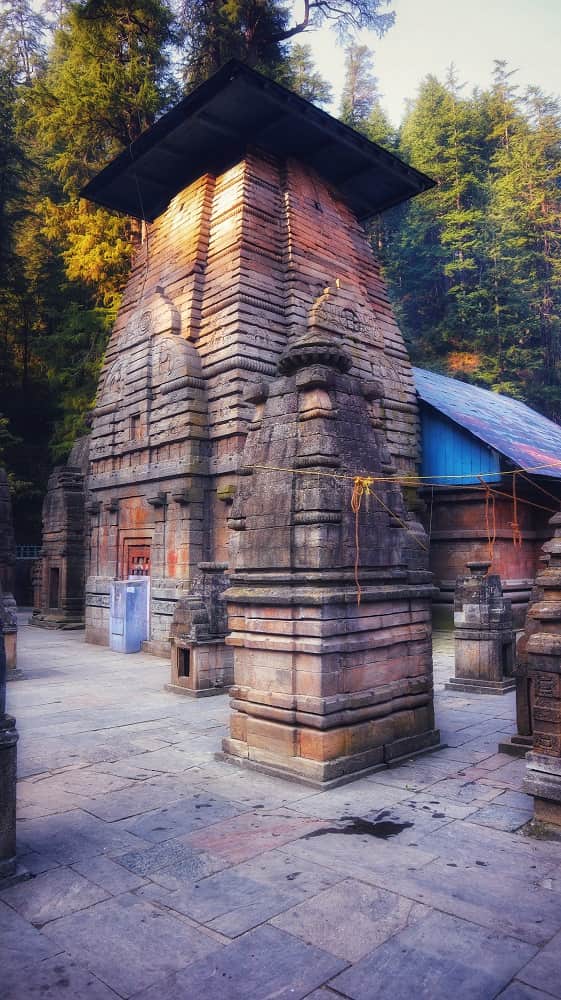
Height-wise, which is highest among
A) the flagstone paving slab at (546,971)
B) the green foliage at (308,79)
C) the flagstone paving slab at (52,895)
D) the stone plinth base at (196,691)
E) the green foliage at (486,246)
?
the green foliage at (308,79)

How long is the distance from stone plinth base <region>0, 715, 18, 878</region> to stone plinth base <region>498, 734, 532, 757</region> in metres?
5.00

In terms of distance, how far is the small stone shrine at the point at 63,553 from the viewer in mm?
21484

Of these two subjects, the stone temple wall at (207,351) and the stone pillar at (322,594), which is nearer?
the stone pillar at (322,594)

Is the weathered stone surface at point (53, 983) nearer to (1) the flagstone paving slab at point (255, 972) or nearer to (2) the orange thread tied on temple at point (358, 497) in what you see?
(1) the flagstone paving slab at point (255, 972)

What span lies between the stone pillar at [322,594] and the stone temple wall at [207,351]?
20.4 ft

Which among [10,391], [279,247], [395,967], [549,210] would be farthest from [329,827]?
[549,210]

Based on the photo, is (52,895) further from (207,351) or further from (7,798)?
(207,351)

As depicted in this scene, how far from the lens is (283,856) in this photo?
4.48m

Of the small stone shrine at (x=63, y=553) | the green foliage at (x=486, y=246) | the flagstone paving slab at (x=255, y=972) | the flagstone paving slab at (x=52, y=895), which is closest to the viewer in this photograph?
the flagstone paving slab at (x=255, y=972)

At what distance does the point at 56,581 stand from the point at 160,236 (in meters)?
12.0

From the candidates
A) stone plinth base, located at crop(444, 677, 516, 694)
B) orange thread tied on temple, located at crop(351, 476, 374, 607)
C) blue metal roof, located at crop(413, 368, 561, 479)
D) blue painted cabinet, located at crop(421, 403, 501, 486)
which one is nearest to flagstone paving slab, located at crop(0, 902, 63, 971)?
orange thread tied on temple, located at crop(351, 476, 374, 607)

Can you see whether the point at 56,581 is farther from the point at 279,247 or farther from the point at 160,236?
the point at 279,247

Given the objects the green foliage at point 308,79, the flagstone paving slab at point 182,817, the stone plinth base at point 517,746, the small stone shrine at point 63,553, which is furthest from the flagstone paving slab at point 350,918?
the green foliage at point 308,79

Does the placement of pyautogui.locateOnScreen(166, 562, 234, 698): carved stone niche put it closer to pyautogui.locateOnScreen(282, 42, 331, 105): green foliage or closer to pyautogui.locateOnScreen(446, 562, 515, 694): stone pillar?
pyautogui.locateOnScreen(446, 562, 515, 694): stone pillar
